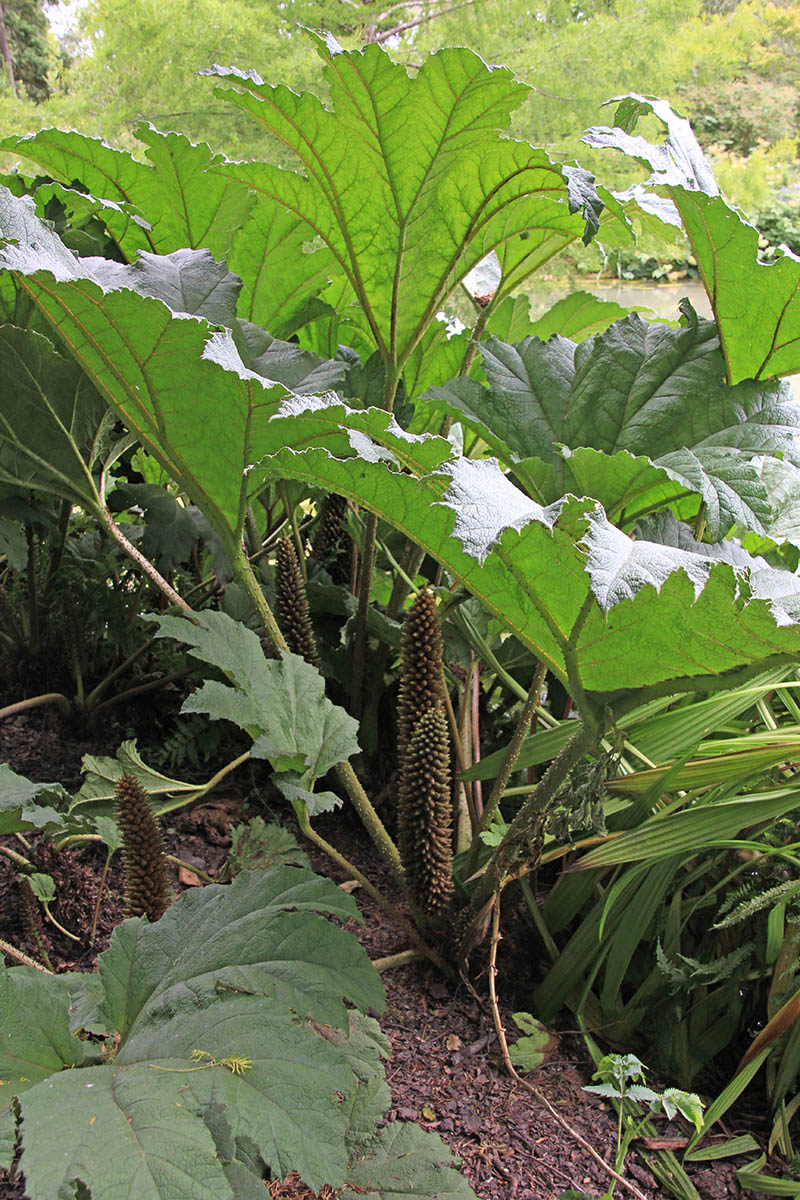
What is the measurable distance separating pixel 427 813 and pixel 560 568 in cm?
50

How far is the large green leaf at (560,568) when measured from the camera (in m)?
0.69

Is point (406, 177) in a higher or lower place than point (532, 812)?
higher

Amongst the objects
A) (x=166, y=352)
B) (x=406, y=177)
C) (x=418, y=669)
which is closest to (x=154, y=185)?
(x=406, y=177)

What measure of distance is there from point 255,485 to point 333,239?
46cm

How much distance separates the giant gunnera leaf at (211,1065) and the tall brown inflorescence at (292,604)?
0.55 m

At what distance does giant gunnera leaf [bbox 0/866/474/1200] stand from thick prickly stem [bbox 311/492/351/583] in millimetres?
950

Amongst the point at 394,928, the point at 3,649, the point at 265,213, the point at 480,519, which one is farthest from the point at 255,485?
the point at 3,649

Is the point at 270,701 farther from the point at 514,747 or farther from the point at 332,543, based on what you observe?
the point at 332,543

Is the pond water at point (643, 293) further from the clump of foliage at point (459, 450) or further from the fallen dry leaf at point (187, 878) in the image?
the fallen dry leaf at point (187, 878)

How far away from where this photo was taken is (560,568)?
0.80m

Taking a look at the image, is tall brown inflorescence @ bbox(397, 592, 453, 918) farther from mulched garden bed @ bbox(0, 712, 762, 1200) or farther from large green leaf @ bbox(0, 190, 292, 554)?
large green leaf @ bbox(0, 190, 292, 554)

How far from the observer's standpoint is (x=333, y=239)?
1291 millimetres

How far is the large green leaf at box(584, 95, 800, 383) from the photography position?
3.43 feet

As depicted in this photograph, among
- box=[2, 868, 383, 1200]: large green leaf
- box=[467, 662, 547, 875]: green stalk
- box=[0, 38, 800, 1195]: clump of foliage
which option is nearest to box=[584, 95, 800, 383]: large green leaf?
box=[0, 38, 800, 1195]: clump of foliage
